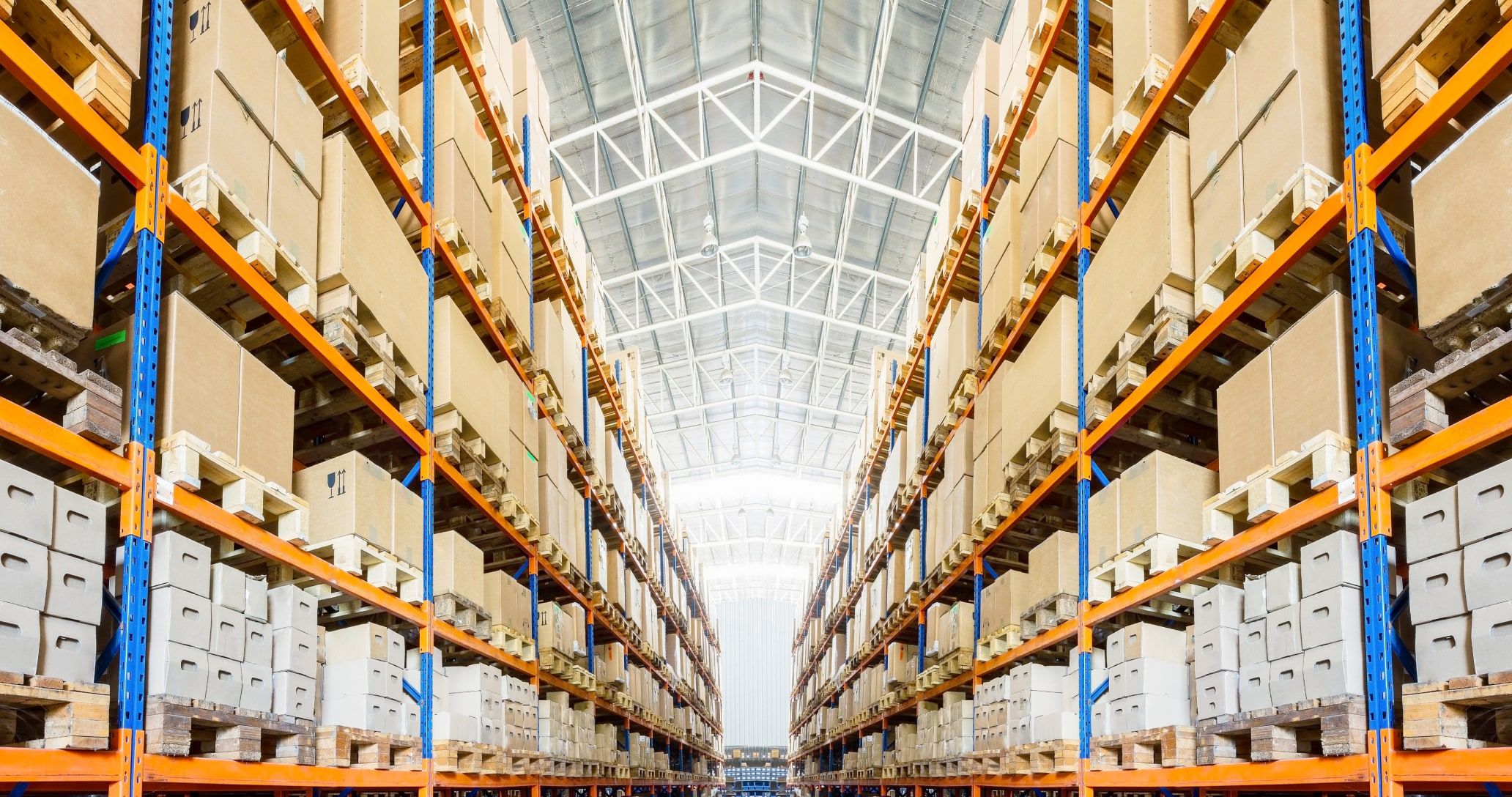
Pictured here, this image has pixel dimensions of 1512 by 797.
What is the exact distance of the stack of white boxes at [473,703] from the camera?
21.1 ft

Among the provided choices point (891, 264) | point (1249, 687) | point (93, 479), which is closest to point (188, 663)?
point (93, 479)

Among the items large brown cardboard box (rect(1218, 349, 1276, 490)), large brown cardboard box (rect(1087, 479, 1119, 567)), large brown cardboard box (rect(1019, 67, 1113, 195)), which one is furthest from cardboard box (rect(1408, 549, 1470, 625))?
large brown cardboard box (rect(1019, 67, 1113, 195))

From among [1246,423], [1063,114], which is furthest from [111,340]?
[1063,114]

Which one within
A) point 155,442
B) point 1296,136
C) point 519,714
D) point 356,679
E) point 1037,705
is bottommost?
point 519,714

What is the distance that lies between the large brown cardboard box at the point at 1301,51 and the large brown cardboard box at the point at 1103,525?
6.57 ft

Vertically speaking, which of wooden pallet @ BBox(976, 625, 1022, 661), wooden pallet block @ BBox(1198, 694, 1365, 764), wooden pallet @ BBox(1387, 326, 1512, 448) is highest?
wooden pallet @ BBox(1387, 326, 1512, 448)

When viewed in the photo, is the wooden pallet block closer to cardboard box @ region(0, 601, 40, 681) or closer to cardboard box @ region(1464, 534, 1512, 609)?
cardboard box @ region(1464, 534, 1512, 609)

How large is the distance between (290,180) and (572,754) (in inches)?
Result: 231

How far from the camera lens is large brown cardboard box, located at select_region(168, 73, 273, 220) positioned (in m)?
4.10

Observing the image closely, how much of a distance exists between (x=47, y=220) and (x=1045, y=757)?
5.27 metres

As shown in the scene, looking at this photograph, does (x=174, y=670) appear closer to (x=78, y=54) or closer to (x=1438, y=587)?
A: (x=78, y=54)

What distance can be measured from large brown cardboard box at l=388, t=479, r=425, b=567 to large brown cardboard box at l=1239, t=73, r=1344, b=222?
4.08 metres

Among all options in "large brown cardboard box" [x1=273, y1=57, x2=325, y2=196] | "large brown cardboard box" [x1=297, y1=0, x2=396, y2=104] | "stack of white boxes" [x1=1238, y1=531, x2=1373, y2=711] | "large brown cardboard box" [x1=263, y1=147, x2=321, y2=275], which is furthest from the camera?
"large brown cardboard box" [x1=297, y1=0, x2=396, y2=104]

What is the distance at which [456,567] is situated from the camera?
6.51m
